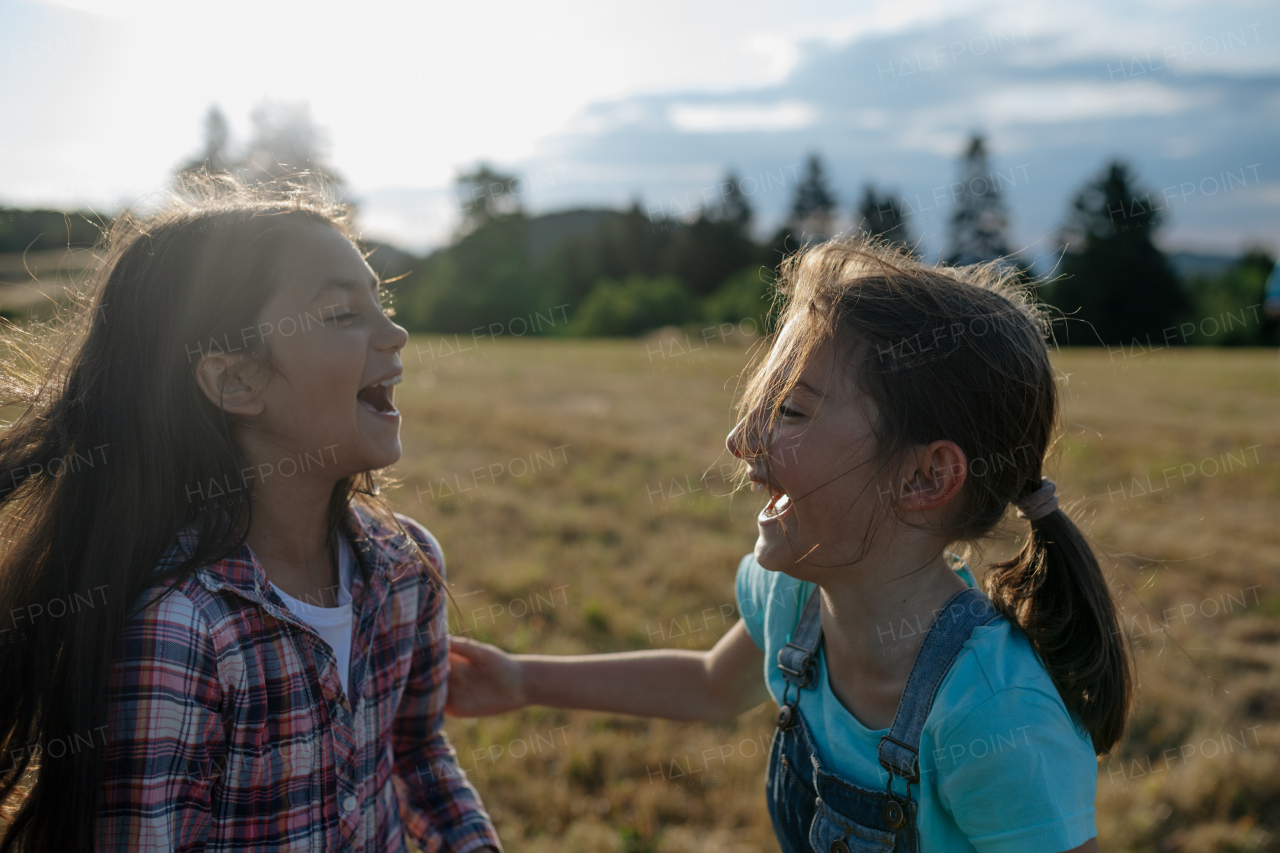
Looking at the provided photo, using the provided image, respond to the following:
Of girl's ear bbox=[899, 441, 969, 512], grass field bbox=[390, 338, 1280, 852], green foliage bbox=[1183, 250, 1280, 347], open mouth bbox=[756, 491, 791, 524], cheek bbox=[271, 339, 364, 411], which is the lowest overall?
green foliage bbox=[1183, 250, 1280, 347]

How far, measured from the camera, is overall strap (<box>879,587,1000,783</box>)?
159cm

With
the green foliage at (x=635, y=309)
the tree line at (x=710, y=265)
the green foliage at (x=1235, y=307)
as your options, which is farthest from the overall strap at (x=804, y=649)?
the green foliage at (x=635, y=309)

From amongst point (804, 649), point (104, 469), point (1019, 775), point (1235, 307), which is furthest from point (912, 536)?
point (1235, 307)

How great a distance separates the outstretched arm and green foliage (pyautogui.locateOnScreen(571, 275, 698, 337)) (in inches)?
1690

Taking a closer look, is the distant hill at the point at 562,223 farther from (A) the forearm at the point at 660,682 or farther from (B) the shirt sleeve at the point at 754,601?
(B) the shirt sleeve at the point at 754,601

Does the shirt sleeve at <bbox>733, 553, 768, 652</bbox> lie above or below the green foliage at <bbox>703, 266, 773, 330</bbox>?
above

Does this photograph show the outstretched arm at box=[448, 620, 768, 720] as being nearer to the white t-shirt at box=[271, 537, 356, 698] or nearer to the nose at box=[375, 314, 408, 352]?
the white t-shirt at box=[271, 537, 356, 698]

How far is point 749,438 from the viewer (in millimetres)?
1809

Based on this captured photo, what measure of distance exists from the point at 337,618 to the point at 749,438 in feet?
3.61

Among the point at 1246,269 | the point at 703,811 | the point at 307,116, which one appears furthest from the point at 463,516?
the point at 1246,269

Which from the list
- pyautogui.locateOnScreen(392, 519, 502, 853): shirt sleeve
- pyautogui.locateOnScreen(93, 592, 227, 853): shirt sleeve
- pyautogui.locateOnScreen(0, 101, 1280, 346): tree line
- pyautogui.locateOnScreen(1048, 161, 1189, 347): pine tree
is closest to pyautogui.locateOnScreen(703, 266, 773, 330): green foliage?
pyautogui.locateOnScreen(0, 101, 1280, 346): tree line

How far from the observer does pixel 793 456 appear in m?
1.72

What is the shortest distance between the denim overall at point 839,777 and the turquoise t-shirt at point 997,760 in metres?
0.03

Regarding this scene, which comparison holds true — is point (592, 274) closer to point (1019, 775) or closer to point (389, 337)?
point (389, 337)
